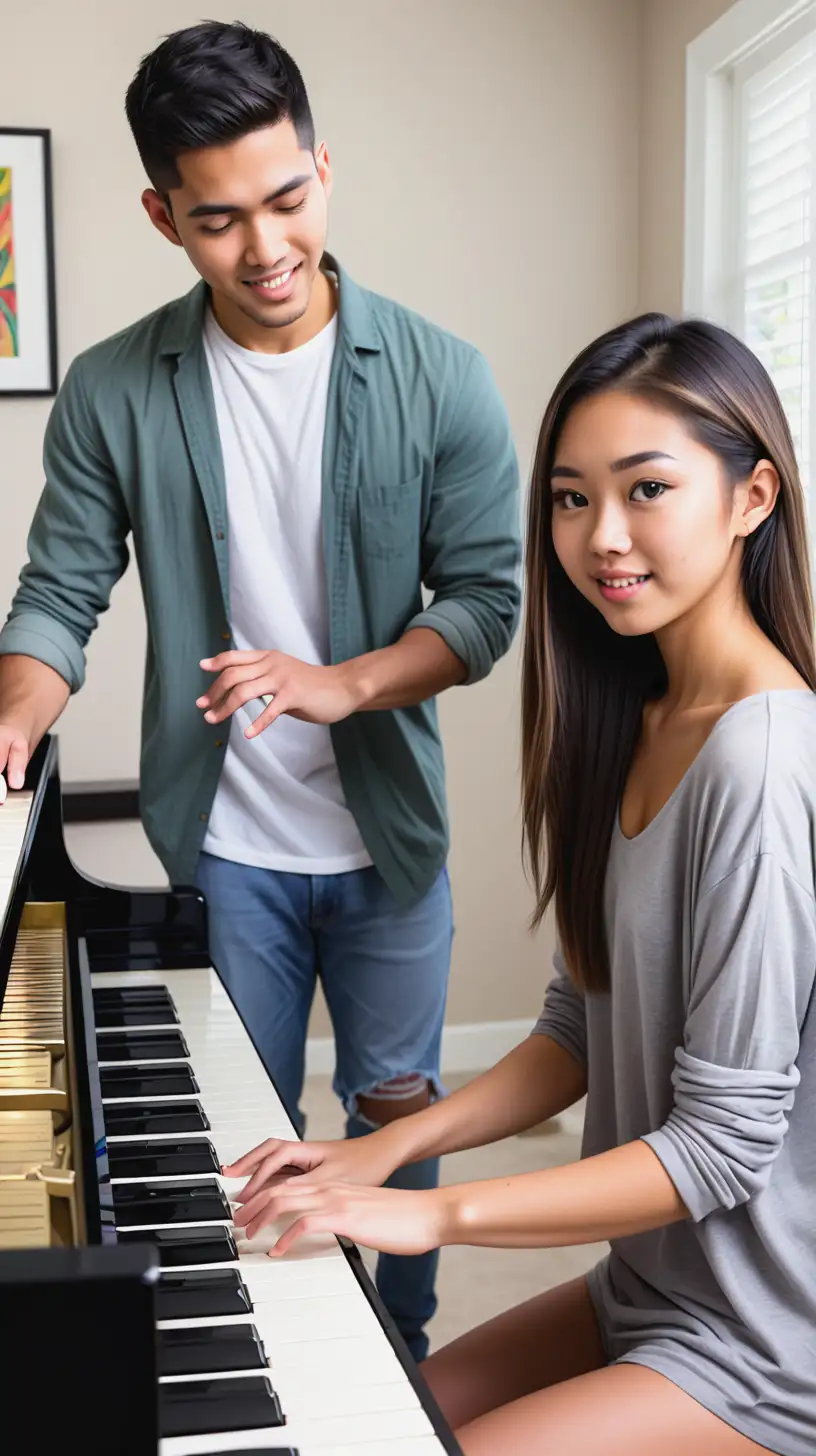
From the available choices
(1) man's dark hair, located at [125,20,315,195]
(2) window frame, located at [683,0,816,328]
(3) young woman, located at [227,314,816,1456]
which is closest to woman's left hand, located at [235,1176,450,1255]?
(3) young woman, located at [227,314,816,1456]

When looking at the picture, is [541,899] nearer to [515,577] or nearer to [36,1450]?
[515,577]

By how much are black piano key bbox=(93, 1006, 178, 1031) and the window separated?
1809mm

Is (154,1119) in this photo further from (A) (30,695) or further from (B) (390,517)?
(B) (390,517)

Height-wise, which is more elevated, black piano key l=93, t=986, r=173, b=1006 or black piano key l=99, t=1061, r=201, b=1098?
black piano key l=93, t=986, r=173, b=1006

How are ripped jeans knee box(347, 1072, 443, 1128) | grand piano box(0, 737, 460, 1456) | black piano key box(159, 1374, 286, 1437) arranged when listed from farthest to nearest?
ripped jeans knee box(347, 1072, 443, 1128) < black piano key box(159, 1374, 286, 1437) < grand piano box(0, 737, 460, 1456)

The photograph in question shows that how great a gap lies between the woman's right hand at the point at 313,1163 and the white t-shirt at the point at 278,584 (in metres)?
0.69

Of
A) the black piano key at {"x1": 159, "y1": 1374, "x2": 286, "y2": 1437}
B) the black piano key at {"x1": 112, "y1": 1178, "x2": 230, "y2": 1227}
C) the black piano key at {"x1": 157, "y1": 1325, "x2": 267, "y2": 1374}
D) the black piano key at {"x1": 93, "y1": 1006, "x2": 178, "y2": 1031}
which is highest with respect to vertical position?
the black piano key at {"x1": 93, "y1": 1006, "x2": 178, "y2": 1031}

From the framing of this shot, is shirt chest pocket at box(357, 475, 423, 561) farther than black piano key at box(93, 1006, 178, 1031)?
Yes

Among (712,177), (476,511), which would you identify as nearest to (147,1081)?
(476,511)

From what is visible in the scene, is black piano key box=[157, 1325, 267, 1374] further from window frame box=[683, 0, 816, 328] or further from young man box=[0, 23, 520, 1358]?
window frame box=[683, 0, 816, 328]

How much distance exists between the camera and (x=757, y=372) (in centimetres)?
127

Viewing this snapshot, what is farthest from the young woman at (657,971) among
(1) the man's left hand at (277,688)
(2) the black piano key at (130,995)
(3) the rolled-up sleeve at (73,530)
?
(3) the rolled-up sleeve at (73,530)

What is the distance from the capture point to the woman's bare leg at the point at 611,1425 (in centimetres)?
109

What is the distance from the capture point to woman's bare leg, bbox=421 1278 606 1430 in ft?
4.24
